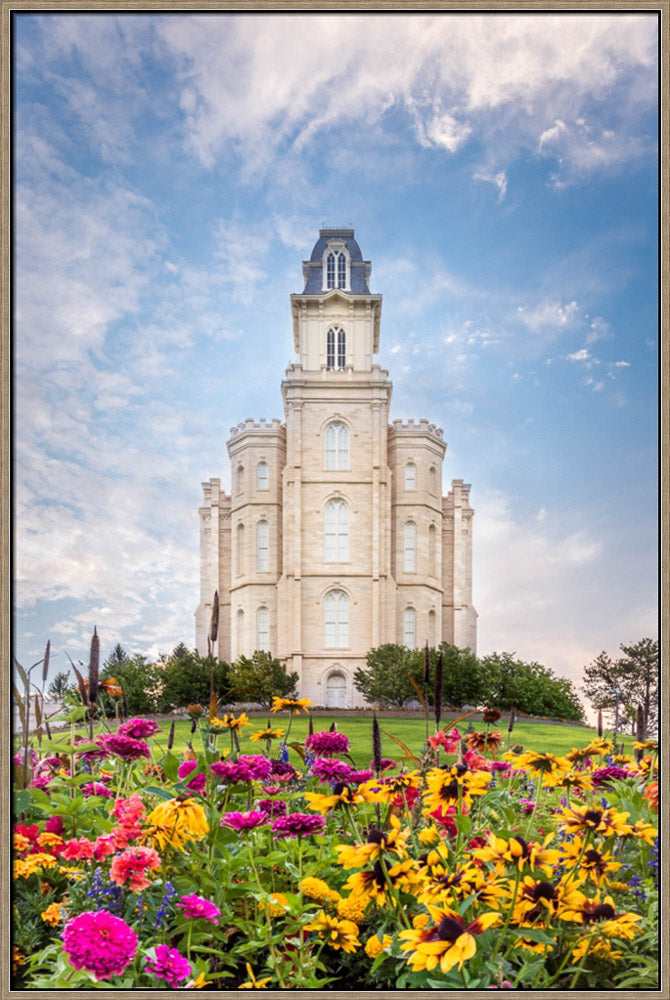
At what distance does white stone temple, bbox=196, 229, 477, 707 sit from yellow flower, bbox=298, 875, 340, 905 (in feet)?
70.1

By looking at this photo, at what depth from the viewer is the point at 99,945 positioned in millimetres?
1474

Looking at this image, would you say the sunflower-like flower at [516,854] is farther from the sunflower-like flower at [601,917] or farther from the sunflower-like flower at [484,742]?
the sunflower-like flower at [484,742]

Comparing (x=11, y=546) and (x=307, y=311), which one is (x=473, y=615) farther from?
(x=11, y=546)

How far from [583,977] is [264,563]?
22.5 meters

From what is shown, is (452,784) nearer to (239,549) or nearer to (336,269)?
(239,549)

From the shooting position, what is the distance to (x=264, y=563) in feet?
79.7

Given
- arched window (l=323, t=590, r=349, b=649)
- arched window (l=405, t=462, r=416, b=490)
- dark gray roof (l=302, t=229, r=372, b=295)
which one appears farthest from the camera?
dark gray roof (l=302, t=229, r=372, b=295)

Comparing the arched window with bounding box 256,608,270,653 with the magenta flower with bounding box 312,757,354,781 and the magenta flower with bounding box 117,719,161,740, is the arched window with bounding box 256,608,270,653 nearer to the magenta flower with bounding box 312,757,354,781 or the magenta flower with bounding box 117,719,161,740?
the magenta flower with bounding box 117,719,161,740

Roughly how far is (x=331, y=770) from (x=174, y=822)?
0.55 metres

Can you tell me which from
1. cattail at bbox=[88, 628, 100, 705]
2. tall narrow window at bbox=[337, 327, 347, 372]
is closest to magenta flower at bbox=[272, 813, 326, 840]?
cattail at bbox=[88, 628, 100, 705]

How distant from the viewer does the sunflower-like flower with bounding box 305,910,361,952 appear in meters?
1.98

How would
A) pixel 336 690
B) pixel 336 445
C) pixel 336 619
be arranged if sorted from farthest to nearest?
pixel 336 445 → pixel 336 619 → pixel 336 690

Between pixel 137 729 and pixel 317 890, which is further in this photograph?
pixel 137 729

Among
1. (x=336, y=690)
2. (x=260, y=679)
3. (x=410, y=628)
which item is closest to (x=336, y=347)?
(x=410, y=628)
